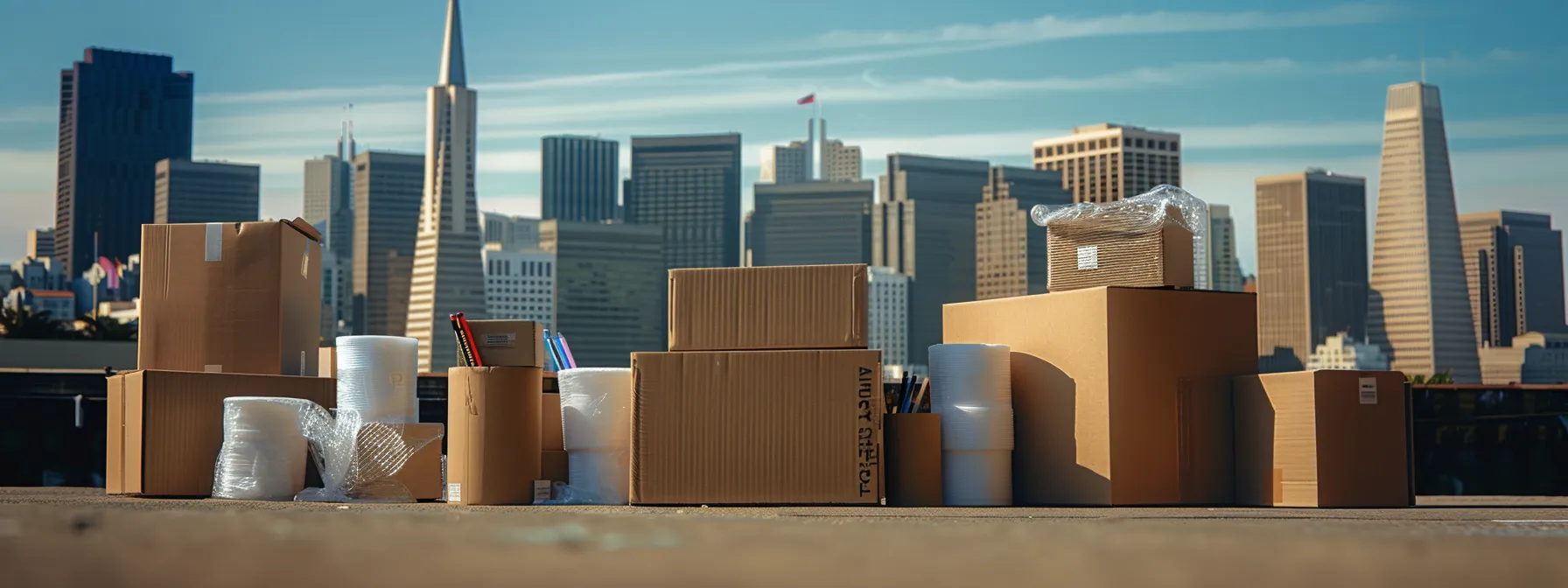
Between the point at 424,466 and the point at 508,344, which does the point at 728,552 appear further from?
the point at 424,466

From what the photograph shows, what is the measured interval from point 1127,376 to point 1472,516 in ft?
7.25

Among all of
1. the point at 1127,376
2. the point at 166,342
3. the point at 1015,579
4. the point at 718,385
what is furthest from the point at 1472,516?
the point at 166,342

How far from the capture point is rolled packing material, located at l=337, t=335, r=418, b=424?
30.0 ft

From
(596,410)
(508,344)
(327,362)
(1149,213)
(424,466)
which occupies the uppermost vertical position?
(1149,213)

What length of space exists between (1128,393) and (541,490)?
360 cm

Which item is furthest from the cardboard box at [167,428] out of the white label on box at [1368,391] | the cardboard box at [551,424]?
the white label on box at [1368,391]

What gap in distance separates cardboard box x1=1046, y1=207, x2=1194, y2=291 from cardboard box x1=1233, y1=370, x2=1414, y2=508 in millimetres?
888

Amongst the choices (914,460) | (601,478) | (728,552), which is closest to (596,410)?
(601,478)

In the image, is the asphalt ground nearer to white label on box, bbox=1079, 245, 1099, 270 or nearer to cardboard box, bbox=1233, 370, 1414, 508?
cardboard box, bbox=1233, 370, 1414, 508

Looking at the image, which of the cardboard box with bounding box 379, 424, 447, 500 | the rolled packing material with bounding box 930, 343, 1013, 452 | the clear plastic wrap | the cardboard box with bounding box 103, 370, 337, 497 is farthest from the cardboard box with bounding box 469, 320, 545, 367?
the clear plastic wrap

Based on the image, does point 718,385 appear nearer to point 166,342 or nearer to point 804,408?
point 804,408

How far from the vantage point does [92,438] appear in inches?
437

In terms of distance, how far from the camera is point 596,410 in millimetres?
9188

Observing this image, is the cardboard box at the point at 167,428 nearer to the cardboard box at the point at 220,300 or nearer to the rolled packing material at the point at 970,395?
the cardboard box at the point at 220,300
